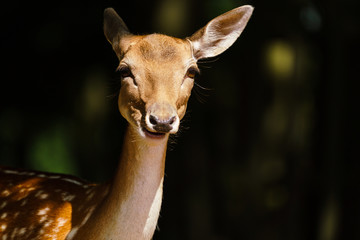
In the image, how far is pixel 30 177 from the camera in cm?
527

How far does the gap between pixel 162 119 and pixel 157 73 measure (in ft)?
1.46

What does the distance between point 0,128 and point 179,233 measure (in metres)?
2.97

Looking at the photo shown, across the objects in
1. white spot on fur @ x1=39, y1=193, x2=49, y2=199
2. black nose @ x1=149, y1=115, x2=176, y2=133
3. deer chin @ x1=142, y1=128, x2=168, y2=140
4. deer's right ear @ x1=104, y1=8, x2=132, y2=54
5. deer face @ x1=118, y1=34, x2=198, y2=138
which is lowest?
white spot on fur @ x1=39, y1=193, x2=49, y2=199

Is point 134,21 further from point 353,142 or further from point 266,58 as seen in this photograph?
point 353,142

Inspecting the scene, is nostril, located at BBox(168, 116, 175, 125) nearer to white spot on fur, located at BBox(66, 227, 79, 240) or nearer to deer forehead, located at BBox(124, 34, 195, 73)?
deer forehead, located at BBox(124, 34, 195, 73)

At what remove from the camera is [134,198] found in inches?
165

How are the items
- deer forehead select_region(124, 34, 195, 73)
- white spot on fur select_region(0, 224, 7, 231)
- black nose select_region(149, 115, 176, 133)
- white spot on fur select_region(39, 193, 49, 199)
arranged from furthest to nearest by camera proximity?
white spot on fur select_region(39, 193, 49, 199) < white spot on fur select_region(0, 224, 7, 231) < deer forehead select_region(124, 34, 195, 73) < black nose select_region(149, 115, 176, 133)

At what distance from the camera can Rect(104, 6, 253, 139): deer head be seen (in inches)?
152

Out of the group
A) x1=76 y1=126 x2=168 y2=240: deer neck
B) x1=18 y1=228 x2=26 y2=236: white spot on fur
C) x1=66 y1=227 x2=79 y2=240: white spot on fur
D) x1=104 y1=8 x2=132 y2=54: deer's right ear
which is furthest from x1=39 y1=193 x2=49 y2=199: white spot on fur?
x1=104 y1=8 x2=132 y2=54: deer's right ear

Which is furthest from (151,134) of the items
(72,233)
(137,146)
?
(72,233)

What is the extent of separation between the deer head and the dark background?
427cm

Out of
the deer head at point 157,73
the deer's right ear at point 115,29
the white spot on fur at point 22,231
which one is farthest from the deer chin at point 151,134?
the white spot on fur at point 22,231

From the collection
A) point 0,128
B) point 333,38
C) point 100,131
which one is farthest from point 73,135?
point 333,38

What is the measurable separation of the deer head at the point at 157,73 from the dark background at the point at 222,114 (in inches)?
168
